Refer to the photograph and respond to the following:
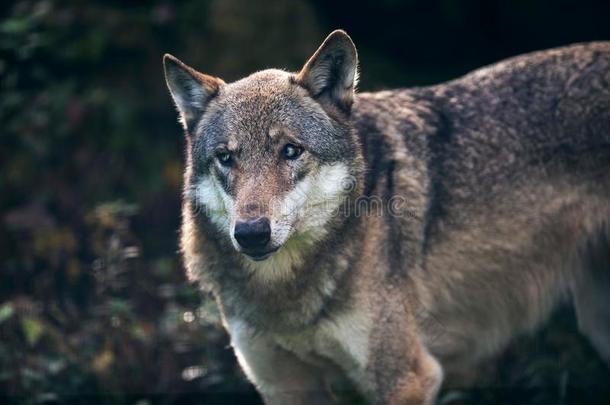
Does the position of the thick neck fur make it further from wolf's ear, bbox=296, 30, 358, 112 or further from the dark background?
the dark background

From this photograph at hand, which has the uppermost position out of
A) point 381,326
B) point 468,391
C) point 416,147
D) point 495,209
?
point 416,147

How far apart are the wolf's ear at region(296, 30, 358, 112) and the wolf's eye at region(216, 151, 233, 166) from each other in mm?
594

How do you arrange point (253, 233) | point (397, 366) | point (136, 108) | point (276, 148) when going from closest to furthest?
point (253, 233), point (276, 148), point (397, 366), point (136, 108)

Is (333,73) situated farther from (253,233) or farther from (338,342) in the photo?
A: (338,342)

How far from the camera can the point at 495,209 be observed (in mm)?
4973

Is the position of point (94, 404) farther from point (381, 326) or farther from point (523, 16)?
point (523, 16)

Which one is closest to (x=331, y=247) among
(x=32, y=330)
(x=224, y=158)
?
(x=224, y=158)

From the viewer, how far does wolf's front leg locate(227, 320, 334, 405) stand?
4.68 m

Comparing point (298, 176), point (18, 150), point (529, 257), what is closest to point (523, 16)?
point (529, 257)

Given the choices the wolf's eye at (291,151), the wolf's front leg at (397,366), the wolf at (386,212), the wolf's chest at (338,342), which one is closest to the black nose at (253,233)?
the wolf at (386,212)

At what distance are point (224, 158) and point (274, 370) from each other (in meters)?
1.26

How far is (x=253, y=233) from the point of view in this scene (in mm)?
3980

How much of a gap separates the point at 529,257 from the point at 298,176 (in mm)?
1694

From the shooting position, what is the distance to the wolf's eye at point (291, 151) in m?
4.33
